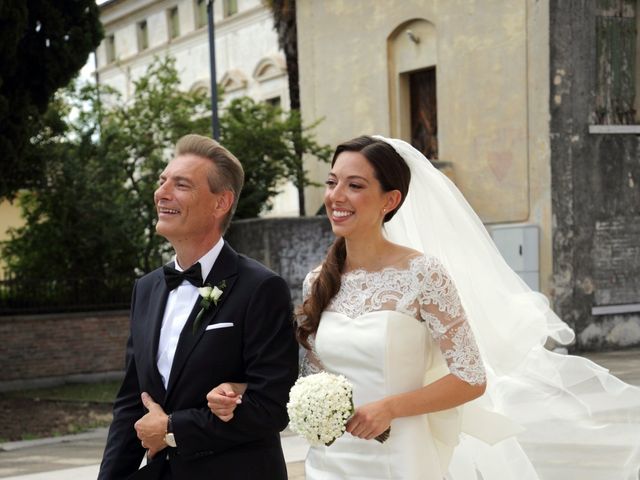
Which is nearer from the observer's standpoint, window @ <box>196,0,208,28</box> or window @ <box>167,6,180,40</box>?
window @ <box>196,0,208,28</box>

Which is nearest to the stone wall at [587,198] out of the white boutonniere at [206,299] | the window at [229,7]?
the white boutonniere at [206,299]

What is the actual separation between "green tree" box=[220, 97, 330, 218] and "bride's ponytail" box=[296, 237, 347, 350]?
16.1 metres

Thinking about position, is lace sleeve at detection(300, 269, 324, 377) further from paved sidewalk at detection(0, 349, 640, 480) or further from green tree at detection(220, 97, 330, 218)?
green tree at detection(220, 97, 330, 218)

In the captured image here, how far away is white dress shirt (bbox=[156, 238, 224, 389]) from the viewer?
3.43 metres

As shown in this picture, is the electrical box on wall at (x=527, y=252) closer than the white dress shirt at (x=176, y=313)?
No

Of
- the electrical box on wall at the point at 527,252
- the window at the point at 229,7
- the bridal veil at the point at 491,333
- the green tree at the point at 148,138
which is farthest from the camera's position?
the window at the point at 229,7

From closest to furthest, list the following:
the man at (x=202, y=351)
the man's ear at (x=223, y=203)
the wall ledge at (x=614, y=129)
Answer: the man at (x=202, y=351), the man's ear at (x=223, y=203), the wall ledge at (x=614, y=129)

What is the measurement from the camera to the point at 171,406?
11.0 ft

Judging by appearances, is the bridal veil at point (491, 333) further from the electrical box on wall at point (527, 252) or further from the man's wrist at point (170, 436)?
the electrical box on wall at point (527, 252)

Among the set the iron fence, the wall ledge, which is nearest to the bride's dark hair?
the wall ledge

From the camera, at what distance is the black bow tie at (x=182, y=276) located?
136 inches

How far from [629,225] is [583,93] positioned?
8.28 feet

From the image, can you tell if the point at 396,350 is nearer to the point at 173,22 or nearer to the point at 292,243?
the point at 292,243

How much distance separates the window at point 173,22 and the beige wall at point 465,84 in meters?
13.2
